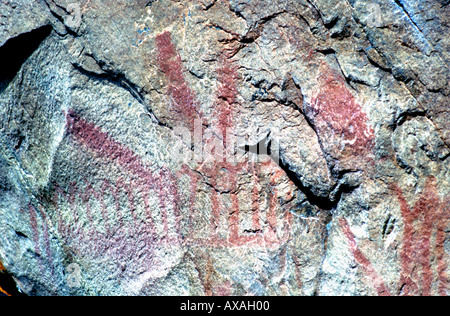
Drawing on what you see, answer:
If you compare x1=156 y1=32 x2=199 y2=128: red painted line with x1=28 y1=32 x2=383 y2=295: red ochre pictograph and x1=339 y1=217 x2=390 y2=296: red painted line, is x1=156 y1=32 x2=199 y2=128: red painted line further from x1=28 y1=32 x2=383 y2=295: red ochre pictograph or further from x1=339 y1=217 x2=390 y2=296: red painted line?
x1=339 y1=217 x2=390 y2=296: red painted line

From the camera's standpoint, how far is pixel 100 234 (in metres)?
1.63

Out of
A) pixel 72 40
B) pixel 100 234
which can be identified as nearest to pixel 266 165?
pixel 100 234

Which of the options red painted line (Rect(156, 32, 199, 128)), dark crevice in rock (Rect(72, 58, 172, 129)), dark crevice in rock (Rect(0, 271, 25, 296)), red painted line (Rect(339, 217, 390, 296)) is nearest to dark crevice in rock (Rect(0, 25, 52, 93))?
dark crevice in rock (Rect(72, 58, 172, 129))

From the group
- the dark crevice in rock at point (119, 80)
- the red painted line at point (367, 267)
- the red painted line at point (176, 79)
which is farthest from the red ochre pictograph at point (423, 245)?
the dark crevice in rock at point (119, 80)

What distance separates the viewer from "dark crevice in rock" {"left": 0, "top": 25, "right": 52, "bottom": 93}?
1623 mm

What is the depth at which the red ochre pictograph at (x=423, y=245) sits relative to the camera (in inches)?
51.2

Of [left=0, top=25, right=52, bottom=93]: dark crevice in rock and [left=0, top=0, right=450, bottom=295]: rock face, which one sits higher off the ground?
[left=0, top=25, right=52, bottom=93]: dark crevice in rock

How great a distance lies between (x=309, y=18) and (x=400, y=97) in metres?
0.42

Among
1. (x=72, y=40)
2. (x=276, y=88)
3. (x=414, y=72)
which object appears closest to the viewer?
(x=414, y=72)

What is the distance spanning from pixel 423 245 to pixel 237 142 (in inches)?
→ 29.2

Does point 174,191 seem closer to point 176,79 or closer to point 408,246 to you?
point 176,79

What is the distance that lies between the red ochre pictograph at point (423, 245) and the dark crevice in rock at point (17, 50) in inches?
60.9

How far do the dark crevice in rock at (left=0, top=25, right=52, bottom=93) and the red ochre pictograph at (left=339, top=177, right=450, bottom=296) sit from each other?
5.08ft

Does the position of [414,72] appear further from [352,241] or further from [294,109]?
[352,241]
